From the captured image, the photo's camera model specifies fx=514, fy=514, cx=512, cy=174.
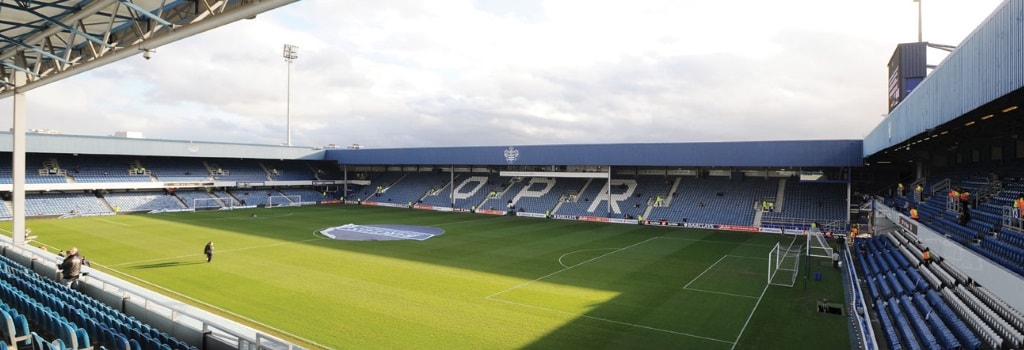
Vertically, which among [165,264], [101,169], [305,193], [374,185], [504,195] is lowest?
[165,264]

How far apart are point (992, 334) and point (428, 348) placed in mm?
11735

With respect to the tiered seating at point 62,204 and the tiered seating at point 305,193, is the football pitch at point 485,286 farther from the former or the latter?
the tiered seating at point 305,193

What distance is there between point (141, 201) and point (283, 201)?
39.5ft

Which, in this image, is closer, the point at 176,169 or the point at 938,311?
the point at 938,311

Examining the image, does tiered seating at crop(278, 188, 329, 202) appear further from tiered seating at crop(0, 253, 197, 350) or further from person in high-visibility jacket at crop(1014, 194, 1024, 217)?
person in high-visibility jacket at crop(1014, 194, 1024, 217)

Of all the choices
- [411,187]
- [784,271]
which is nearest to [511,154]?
[411,187]

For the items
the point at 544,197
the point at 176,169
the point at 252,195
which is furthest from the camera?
the point at 252,195

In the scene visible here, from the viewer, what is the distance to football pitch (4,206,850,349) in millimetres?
13422

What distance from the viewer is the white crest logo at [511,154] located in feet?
157

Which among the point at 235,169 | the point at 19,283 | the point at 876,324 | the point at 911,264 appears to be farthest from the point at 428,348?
the point at 235,169

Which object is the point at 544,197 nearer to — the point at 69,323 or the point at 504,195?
the point at 504,195

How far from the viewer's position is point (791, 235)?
34219mm

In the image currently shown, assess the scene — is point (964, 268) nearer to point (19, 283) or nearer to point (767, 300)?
point (767, 300)

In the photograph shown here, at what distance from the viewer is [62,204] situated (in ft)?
135
